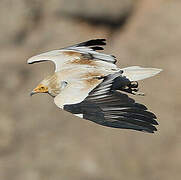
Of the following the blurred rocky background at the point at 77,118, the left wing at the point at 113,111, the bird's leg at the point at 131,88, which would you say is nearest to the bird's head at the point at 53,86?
the bird's leg at the point at 131,88

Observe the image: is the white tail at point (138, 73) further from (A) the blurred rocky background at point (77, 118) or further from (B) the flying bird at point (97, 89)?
(A) the blurred rocky background at point (77, 118)

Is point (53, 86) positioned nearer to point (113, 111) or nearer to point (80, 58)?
point (80, 58)

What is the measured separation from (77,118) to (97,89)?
8.33 meters

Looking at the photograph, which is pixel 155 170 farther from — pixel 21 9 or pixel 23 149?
pixel 21 9

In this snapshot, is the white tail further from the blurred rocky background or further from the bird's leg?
the blurred rocky background

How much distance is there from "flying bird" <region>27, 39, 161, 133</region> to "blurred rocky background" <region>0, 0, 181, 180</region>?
6.42 metres

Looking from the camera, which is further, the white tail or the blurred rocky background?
the blurred rocky background

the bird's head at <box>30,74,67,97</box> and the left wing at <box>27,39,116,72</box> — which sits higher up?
the left wing at <box>27,39,116,72</box>

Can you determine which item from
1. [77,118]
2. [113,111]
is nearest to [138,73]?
[113,111]

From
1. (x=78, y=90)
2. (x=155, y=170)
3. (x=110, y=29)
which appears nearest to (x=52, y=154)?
(x=155, y=170)

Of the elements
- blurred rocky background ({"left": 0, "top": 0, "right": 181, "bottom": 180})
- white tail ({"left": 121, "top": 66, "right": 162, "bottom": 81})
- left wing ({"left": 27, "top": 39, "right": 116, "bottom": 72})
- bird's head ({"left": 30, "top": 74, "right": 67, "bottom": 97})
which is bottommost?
bird's head ({"left": 30, "top": 74, "right": 67, "bottom": 97})

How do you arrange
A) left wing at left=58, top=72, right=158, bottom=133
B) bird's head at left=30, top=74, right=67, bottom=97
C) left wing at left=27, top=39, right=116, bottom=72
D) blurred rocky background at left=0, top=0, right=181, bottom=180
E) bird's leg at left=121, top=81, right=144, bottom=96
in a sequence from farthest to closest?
blurred rocky background at left=0, top=0, right=181, bottom=180 → left wing at left=27, top=39, right=116, bottom=72 → bird's leg at left=121, top=81, right=144, bottom=96 → bird's head at left=30, top=74, right=67, bottom=97 → left wing at left=58, top=72, right=158, bottom=133

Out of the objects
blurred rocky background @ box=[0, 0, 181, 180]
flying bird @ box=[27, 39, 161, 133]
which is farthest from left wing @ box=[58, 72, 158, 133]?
blurred rocky background @ box=[0, 0, 181, 180]

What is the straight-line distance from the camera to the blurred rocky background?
14.3m
